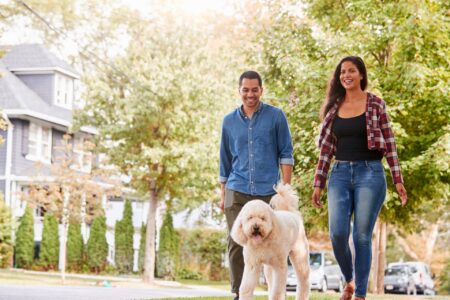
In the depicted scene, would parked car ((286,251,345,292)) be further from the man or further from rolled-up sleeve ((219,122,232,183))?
the man

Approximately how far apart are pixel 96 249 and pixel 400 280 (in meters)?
12.4

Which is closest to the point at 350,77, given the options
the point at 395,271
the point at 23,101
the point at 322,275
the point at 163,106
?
the point at 163,106

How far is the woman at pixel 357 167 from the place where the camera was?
720 centimetres

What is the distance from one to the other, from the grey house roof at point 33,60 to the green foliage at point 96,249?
7.65 m

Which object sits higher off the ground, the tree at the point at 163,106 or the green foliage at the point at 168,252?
the tree at the point at 163,106

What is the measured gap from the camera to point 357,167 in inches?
285

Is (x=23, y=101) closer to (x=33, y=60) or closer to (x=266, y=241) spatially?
(x=33, y=60)

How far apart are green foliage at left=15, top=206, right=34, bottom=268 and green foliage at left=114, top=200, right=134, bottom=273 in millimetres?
3800

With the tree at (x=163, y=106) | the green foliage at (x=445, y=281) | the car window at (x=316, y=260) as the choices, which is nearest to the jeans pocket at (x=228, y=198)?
the tree at (x=163, y=106)

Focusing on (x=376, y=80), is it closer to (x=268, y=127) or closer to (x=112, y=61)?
(x=268, y=127)

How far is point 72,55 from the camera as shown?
143ft

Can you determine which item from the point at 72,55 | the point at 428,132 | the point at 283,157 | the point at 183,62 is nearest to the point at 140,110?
the point at 183,62

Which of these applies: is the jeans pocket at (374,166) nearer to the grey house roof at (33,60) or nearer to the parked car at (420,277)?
the parked car at (420,277)

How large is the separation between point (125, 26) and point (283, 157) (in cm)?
3328
